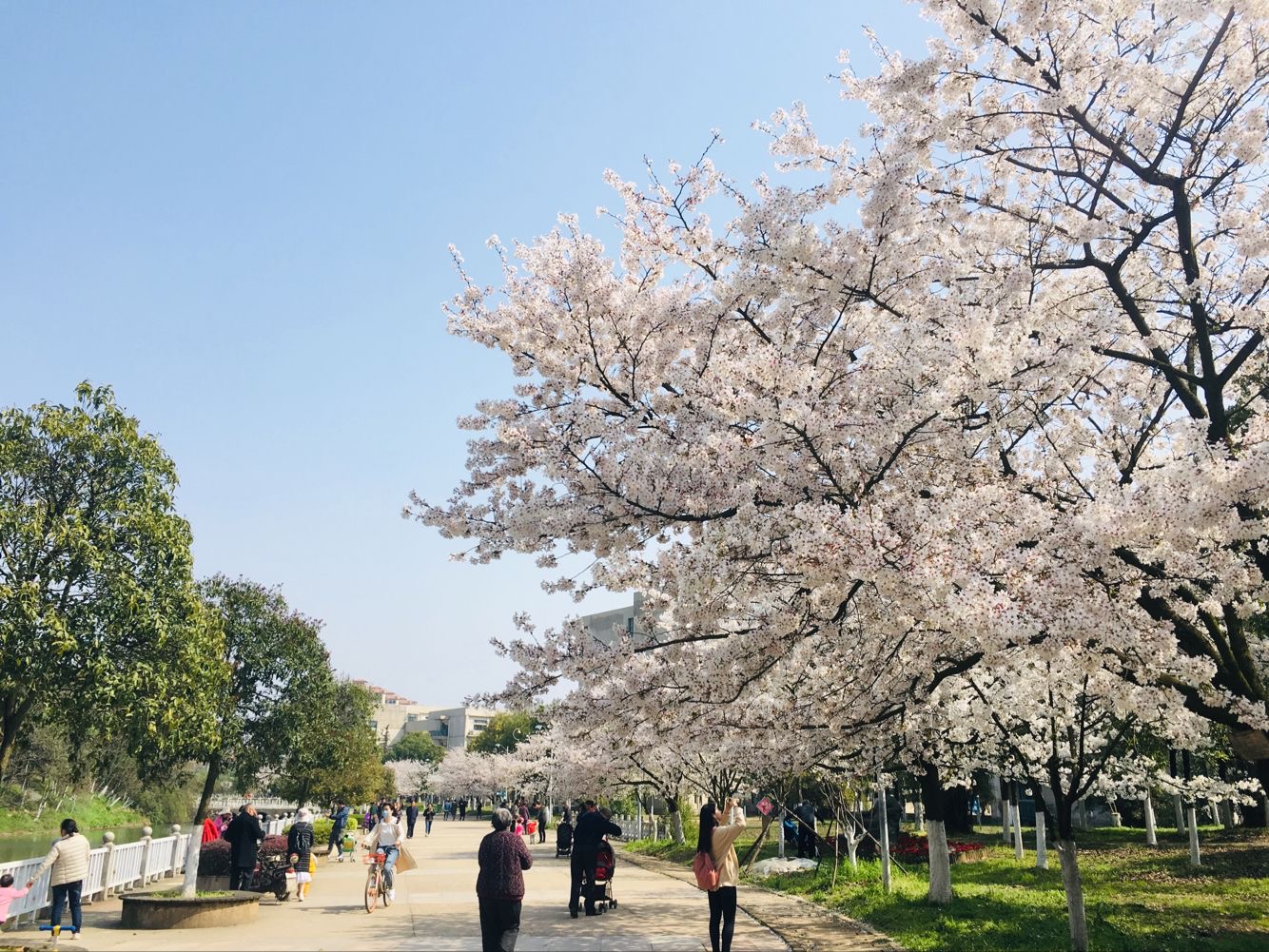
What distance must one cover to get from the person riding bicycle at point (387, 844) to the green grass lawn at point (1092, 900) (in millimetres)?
6987

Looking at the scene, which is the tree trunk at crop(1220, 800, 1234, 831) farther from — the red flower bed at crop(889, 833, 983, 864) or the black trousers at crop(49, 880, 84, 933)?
the black trousers at crop(49, 880, 84, 933)

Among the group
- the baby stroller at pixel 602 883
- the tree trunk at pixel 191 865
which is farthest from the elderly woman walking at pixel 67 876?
the baby stroller at pixel 602 883

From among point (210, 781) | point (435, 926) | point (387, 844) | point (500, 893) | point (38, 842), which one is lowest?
point (38, 842)

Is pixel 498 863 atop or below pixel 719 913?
atop

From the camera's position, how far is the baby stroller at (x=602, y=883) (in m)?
13.7

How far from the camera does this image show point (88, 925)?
39.4ft

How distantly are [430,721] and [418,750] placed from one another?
147ft

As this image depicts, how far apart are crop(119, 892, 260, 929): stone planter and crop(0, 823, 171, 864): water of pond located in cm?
1900

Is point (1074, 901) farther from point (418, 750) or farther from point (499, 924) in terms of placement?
point (418, 750)

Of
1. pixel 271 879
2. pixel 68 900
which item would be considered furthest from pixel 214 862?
pixel 68 900

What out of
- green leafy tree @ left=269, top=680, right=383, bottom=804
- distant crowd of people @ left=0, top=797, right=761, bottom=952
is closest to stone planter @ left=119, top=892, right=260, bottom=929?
distant crowd of people @ left=0, top=797, right=761, bottom=952

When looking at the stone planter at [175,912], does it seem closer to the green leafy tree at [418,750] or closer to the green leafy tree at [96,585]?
the green leafy tree at [96,585]

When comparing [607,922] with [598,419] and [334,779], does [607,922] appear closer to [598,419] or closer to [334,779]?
[598,419]

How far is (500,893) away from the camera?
771 centimetres
